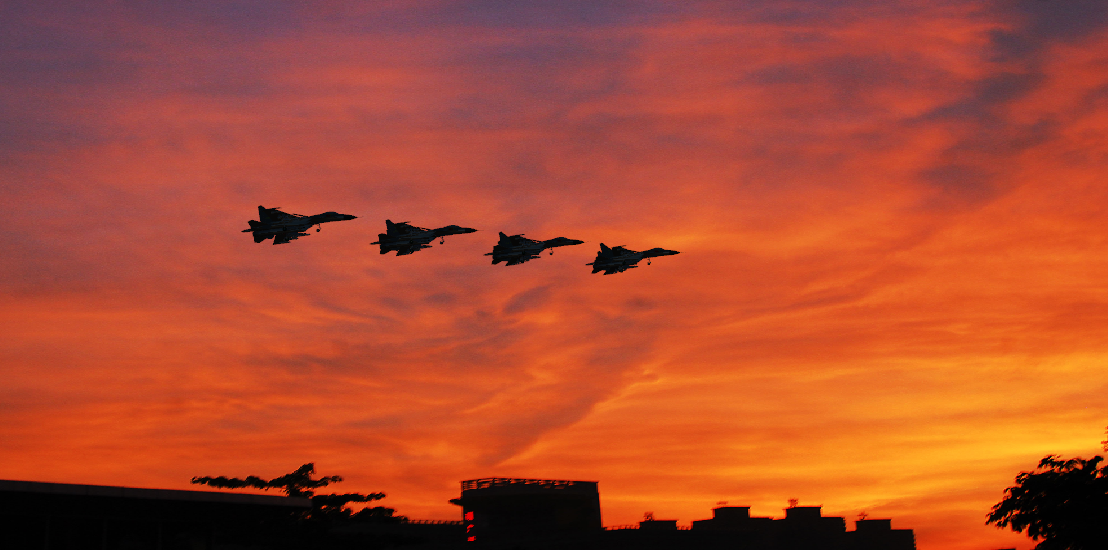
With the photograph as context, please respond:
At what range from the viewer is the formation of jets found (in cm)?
8300

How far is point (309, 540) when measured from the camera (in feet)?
246

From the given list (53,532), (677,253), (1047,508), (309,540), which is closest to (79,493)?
(53,532)

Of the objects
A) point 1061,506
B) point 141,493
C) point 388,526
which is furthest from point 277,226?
point 388,526

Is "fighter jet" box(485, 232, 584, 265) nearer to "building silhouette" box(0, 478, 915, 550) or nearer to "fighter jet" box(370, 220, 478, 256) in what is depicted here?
"fighter jet" box(370, 220, 478, 256)

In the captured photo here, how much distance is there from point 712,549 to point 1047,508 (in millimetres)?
95760

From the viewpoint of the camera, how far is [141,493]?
45.8m

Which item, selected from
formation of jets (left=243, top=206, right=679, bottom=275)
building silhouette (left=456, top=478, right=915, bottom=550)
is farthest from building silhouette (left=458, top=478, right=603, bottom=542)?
formation of jets (left=243, top=206, right=679, bottom=275)

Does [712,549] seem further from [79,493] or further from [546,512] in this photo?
[79,493]

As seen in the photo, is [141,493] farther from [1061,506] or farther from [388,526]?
[388,526]

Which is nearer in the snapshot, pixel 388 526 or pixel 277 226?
pixel 277 226

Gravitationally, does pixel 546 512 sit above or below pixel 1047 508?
above

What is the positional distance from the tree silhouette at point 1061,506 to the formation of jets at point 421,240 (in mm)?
39389

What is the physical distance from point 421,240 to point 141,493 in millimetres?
44755

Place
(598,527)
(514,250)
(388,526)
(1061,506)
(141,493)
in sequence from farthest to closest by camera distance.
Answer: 1. (598,527)
2. (388,526)
3. (514,250)
4. (1061,506)
5. (141,493)
